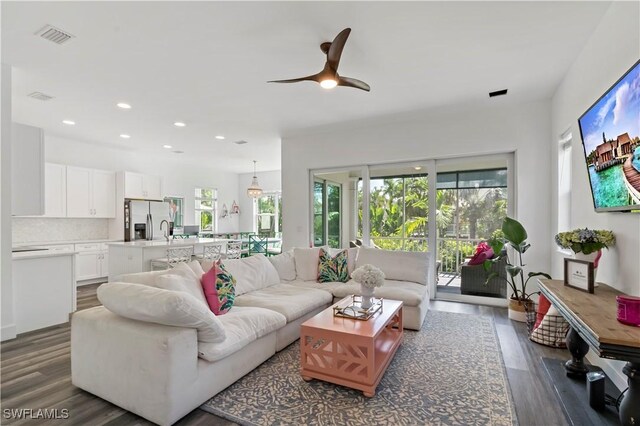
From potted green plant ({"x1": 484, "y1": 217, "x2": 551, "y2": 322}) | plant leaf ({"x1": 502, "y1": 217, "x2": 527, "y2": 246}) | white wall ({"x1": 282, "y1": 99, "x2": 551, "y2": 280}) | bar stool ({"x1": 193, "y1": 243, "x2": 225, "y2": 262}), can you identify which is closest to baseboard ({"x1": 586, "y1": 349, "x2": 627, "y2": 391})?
potted green plant ({"x1": 484, "y1": 217, "x2": 551, "y2": 322})

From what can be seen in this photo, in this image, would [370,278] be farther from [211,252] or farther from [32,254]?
[32,254]

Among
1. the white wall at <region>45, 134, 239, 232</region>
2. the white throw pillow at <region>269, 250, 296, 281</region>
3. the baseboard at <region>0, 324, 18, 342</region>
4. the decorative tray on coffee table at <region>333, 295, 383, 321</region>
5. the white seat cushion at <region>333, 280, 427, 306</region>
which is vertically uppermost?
the white wall at <region>45, 134, 239, 232</region>

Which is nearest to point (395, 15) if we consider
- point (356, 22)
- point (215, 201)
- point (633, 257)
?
point (356, 22)

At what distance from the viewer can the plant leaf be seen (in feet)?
12.4

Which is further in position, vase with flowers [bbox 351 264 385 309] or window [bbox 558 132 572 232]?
window [bbox 558 132 572 232]

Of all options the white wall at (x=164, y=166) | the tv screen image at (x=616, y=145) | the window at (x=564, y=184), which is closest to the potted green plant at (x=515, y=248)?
the window at (x=564, y=184)

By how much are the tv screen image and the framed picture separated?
17.5 inches

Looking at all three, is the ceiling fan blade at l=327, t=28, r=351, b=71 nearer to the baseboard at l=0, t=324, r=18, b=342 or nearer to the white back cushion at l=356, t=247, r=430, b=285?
the white back cushion at l=356, t=247, r=430, b=285

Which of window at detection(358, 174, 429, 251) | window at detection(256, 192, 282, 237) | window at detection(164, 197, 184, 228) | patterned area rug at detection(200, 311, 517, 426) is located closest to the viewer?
patterned area rug at detection(200, 311, 517, 426)

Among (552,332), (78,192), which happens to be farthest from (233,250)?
(552,332)

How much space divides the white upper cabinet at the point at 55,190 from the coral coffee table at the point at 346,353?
5.86 m

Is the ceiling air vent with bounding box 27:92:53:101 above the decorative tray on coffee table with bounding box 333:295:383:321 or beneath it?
above

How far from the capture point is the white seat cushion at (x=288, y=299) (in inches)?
121

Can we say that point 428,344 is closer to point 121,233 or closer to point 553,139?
point 553,139
